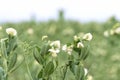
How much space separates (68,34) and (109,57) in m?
1.79

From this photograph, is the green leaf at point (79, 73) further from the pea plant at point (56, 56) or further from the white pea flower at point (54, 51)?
the white pea flower at point (54, 51)

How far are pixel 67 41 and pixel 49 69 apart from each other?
5247 mm

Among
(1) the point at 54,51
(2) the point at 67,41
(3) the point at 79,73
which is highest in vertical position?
(1) the point at 54,51

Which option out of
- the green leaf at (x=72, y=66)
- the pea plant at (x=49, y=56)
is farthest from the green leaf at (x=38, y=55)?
the green leaf at (x=72, y=66)

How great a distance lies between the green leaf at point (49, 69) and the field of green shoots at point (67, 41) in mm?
62

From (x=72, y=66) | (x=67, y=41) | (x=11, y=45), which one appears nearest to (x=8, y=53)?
(x=11, y=45)

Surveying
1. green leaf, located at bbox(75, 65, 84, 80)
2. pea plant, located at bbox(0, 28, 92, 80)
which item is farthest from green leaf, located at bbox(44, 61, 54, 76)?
green leaf, located at bbox(75, 65, 84, 80)

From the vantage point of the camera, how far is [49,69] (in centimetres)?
210

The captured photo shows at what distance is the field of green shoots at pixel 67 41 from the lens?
2.23 m

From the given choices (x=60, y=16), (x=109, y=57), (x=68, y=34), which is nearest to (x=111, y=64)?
(x=109, y=57)

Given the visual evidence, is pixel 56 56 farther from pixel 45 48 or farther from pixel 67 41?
pixel 67 41

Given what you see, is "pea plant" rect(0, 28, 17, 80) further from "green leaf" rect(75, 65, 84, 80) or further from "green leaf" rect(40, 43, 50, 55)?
"green leaf" rect(75, 65, 84, 80)

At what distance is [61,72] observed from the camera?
217 cm

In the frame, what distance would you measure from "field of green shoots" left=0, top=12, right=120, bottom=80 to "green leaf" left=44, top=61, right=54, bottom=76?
0.20 feet
